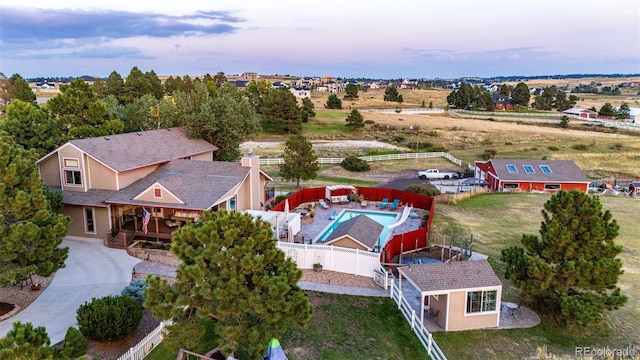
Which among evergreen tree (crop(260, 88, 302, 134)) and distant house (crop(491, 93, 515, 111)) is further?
distant house (crop(491, 93, 515, 111))

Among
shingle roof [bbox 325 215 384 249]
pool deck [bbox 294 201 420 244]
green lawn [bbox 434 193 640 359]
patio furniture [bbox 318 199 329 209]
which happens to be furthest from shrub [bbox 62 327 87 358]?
patio furniture [bbox 318 199 329 209]

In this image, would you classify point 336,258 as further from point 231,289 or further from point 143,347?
point 231,289

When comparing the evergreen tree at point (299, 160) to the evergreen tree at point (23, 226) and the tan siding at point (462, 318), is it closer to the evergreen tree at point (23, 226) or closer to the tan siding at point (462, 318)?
the evergreen tree at point (23, 226)

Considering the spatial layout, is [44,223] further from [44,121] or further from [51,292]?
[44,121]

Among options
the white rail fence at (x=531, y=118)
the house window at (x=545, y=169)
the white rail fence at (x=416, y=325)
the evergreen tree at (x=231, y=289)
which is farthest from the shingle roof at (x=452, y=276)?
the white rail fence at (x=531, y=118)

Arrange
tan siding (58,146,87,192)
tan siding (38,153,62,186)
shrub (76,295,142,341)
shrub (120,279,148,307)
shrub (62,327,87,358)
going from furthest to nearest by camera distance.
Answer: tan siding (38,153,62,186)
tan siding (58,146,87,192)
shrub (120,279,148,307)
shrub (76,295,142,341)
shrub (62,327,87,358)

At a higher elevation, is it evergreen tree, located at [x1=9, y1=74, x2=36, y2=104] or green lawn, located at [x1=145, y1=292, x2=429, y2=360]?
evergreen tree, located at [x1=9, y1=74, x2=36, y2=104]

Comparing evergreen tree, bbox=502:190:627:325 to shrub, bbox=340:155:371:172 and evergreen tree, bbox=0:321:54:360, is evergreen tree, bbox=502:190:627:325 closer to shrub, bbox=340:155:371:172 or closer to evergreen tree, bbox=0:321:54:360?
evergreen tree, bbox=0:321:54:360

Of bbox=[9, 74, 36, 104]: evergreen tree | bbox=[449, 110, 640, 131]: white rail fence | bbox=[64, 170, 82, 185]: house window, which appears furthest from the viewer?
bbox=[449, 110, 640, 131]: white rail fence

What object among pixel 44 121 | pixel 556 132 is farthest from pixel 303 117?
pixel 44 121
